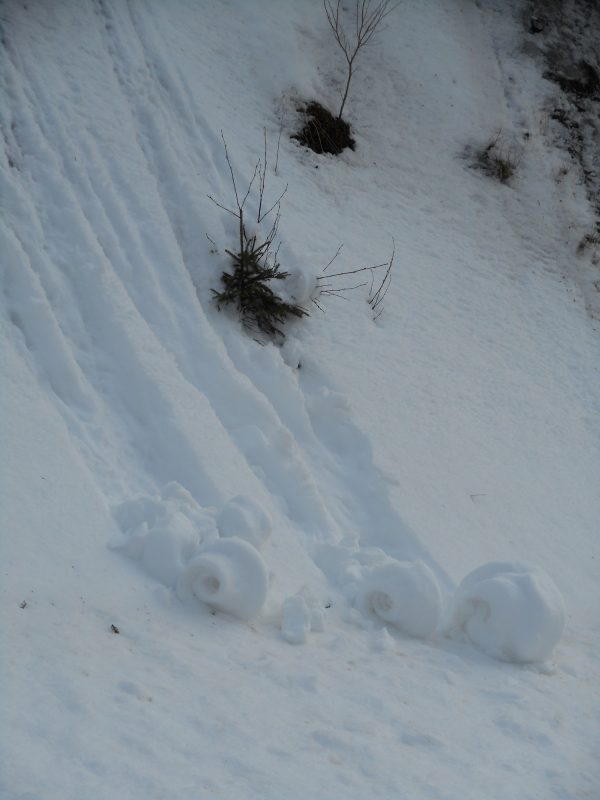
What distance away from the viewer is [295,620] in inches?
126

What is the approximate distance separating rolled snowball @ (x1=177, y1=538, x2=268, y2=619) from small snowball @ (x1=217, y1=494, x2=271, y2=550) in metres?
0.25

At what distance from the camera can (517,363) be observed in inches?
251

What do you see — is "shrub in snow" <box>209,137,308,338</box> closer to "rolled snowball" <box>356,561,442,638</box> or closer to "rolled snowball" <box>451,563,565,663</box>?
"rolled snowball" <box>356,561,442,638</box>

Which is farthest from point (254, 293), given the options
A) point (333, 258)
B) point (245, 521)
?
point (245, 521)

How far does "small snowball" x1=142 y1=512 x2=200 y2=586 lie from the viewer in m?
3.20

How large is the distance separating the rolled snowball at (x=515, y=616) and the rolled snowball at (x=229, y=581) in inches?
38.5

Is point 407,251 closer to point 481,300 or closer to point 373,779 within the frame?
point 481,300

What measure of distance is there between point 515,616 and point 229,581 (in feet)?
4.00

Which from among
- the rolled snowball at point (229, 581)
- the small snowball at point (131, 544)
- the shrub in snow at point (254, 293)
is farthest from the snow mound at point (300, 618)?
the shrub in snow at point (254, 293)

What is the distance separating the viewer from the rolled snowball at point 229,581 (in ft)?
10.2

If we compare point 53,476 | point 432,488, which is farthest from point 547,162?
point 53,476

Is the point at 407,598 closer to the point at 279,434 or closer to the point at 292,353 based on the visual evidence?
the point at 279,434

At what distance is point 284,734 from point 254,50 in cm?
699

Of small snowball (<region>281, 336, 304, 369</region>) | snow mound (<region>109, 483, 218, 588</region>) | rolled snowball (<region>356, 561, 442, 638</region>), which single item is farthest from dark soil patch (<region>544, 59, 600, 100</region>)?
snow mound (<region>109, 483, 218, 588</region>)
